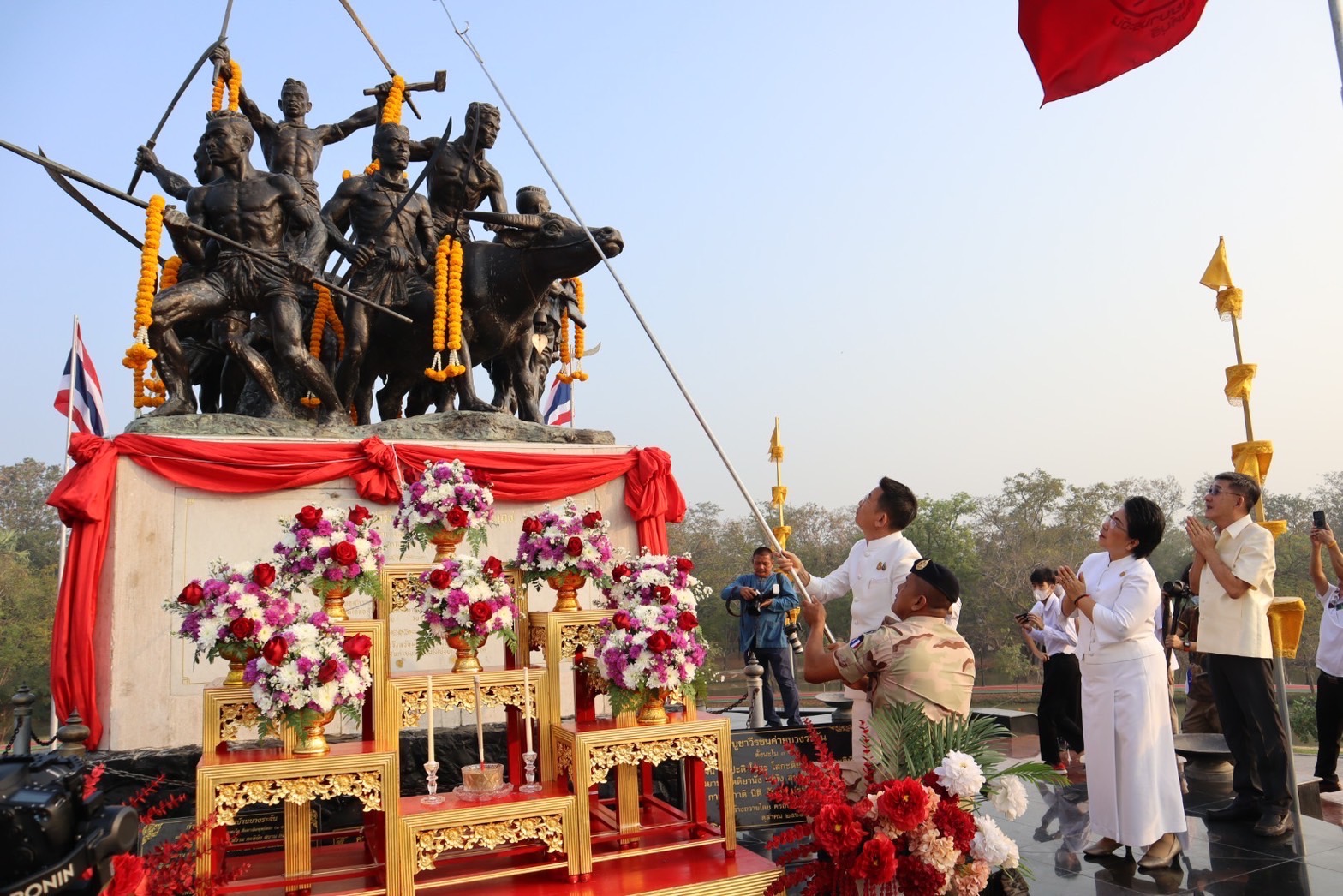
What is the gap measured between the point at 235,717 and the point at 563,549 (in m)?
1.80

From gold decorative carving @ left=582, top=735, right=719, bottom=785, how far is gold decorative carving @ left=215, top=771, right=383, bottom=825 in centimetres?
92

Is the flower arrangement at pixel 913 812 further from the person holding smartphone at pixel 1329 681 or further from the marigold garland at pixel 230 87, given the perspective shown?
the marigold garland at pixel 230 87

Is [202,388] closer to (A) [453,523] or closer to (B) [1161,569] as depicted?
(A) [453,523]

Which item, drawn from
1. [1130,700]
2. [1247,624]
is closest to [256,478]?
[1130,700]

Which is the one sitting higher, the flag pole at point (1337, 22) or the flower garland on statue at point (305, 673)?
the flag pole at point (1337, 22)

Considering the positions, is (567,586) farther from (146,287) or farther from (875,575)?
(146,287)

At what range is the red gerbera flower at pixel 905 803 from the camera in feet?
9.82

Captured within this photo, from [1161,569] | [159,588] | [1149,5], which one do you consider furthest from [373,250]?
[1161,569]

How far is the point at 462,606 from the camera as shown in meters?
4.43

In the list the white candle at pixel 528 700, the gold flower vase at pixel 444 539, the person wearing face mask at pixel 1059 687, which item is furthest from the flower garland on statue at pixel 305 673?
the person wearing face mask at pixel 1059 687

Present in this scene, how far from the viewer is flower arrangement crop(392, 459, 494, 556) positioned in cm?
518

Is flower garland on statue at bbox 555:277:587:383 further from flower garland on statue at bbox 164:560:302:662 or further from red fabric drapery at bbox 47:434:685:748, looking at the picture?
flower garland on statue at bbox 164:560:302:662

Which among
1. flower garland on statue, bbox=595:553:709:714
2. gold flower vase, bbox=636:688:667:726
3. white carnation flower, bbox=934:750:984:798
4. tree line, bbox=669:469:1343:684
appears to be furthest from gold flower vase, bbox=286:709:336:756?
tree line, bbox=669:469:1343:684

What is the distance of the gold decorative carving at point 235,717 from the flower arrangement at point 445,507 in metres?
1.28
